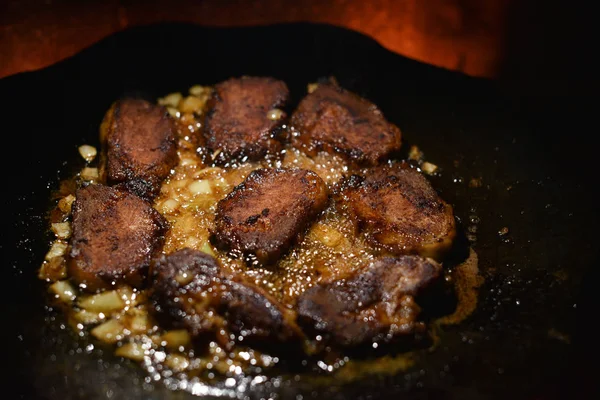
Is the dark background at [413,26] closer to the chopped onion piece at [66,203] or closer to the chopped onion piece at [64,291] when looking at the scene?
the chopped onion piece at [66,203]

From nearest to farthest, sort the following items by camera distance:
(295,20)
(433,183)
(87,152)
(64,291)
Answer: (64,291) < (433,183) < (87,152) < (295,20)

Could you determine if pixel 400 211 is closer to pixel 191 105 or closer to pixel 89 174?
pixel 191 105

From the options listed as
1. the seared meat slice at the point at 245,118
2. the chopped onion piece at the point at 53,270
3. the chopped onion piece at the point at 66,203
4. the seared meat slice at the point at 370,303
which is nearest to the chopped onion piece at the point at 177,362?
the seared meat slice at the point at 370,303

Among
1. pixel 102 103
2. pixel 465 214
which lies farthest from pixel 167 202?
pixel 465 214

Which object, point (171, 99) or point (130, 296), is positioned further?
point (171, 99)

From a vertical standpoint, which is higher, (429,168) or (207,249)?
(429,168)

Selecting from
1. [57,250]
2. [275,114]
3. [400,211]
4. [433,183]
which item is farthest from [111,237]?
[433,183]
